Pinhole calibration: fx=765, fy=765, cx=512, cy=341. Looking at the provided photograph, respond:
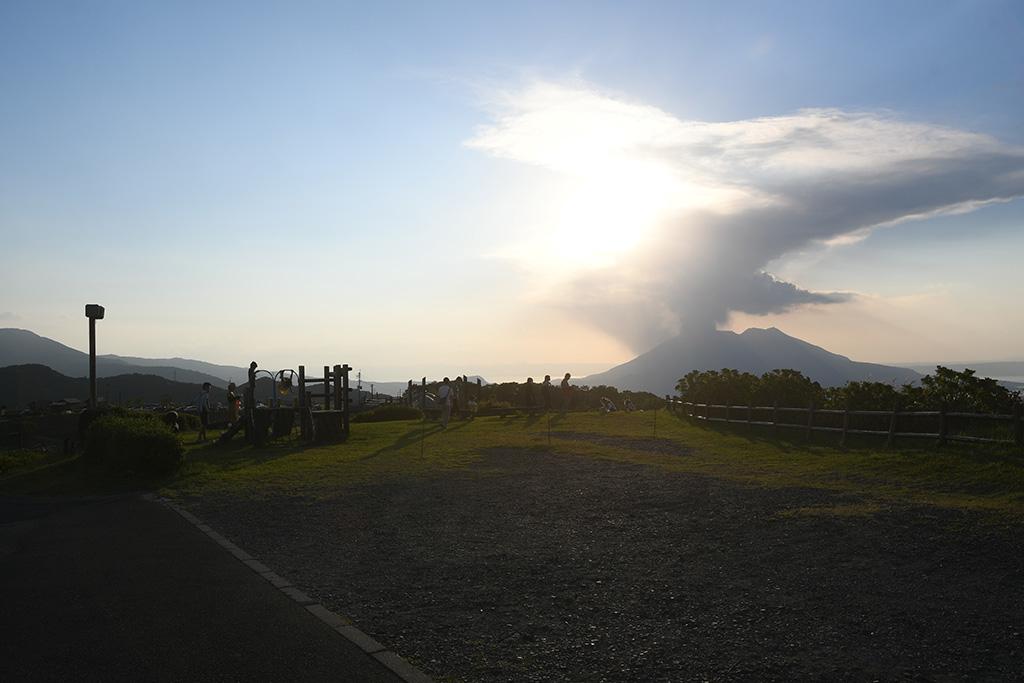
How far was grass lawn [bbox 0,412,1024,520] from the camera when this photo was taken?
46.5ft

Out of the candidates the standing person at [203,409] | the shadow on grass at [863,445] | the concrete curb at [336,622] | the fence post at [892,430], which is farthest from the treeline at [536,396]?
the concrete curb at [336,622]

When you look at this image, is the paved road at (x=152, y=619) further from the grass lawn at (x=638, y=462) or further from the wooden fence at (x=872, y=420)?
the wooden fence at (x=872, y=420)

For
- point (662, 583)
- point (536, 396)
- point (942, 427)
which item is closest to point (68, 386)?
point (536, 396)

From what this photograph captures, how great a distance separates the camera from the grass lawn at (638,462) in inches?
558

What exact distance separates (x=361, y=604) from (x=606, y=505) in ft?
20.6

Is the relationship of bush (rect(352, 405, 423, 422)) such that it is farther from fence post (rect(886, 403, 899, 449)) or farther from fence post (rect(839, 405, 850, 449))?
fence post (rect(886, 403, 899, 449))

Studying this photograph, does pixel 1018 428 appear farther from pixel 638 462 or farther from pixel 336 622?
pixel 336 622

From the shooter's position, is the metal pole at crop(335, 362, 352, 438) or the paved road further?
the metal pole at crop(335, 362, 352, 438)

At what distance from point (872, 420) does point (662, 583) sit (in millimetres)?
17755

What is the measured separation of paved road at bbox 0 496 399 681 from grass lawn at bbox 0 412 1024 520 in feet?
17.3

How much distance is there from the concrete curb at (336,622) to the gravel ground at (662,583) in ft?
0.52

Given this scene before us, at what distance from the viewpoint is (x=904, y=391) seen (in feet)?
79.2

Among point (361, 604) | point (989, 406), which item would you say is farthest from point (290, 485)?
point (989, 406)

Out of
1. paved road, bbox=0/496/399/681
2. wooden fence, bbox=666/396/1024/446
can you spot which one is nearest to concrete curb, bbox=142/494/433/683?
paved road, bbox=0/496/399/681
